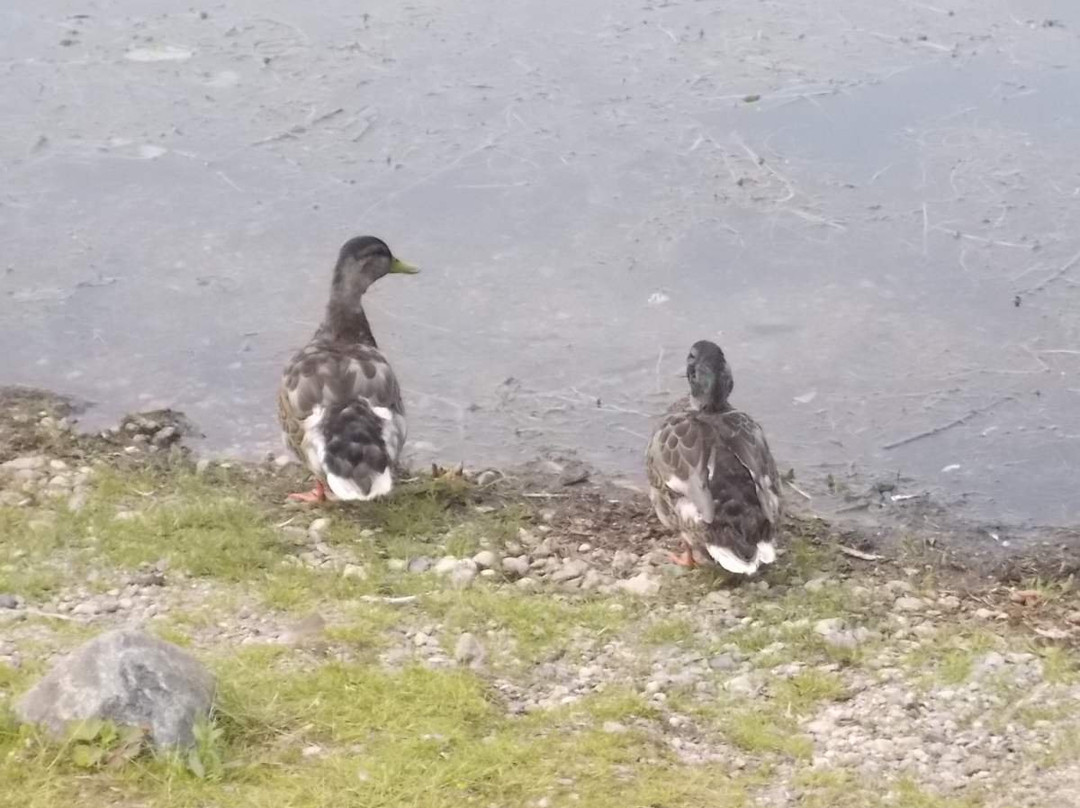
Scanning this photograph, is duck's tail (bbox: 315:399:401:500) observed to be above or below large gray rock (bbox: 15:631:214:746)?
below

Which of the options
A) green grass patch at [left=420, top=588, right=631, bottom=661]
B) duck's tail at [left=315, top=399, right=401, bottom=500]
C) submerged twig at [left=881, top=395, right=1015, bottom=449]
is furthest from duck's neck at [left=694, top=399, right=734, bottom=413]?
duck's tail at [left=315, top=399, right=401, bottom=500]

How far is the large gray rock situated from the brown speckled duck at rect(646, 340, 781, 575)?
7.73ft

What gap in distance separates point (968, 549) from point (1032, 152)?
11.2 feet

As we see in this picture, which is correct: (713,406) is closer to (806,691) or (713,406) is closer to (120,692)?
(806,691)

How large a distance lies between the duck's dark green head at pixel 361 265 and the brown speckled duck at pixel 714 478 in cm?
166

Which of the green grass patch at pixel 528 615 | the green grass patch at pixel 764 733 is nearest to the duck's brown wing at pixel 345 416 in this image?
the green grass patch at pixel 528 615

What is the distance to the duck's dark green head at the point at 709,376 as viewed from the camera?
6441 mm

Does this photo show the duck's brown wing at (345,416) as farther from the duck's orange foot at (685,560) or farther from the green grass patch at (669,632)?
the green grass patch at (669,632)

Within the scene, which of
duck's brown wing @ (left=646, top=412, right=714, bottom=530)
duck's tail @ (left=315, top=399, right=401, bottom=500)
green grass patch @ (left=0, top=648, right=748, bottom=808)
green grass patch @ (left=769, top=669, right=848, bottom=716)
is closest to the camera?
green grass patch @ (left=0, top=648, right=748, bottom=808)

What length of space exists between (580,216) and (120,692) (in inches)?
195

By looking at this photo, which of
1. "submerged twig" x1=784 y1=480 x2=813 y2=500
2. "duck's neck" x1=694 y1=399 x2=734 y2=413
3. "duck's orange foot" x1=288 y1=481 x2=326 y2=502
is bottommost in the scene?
"submerged twig" x1=784 y1=480 x2=813 y2=500

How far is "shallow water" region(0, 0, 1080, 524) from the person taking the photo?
7.18m

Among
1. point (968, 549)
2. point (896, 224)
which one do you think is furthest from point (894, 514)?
point (896, 224)

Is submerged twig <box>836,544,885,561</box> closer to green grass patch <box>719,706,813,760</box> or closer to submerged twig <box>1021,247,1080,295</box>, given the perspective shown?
green grass patch <box>719,706,813,760</box>
